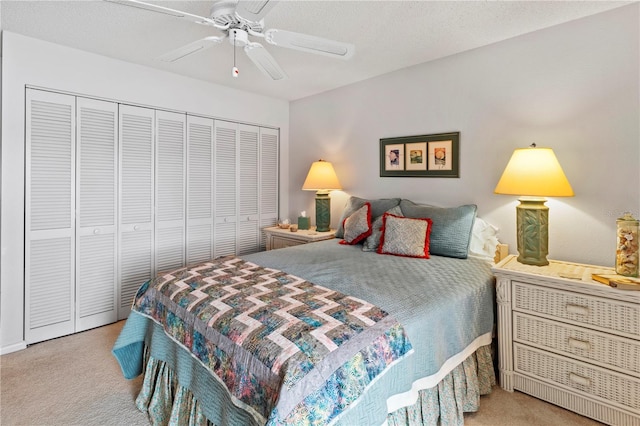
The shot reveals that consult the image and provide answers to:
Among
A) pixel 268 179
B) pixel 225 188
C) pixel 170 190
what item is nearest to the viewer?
pixel 170 190

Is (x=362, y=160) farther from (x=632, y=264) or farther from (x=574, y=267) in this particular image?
(x=632, y=264)

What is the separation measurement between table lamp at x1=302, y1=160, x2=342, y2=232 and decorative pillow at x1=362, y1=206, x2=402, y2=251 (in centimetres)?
87

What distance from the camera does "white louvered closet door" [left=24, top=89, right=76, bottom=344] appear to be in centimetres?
265

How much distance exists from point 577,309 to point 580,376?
1.23ft

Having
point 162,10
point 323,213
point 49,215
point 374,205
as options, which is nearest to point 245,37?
point 162,10

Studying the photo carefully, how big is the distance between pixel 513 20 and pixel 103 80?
3.37 metres

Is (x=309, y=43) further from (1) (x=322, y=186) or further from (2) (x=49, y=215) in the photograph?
(2) (x=49, y=215)

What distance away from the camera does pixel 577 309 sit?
6.05 ft

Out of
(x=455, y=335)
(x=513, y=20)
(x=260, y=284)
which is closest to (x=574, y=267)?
(x=455, y=335)

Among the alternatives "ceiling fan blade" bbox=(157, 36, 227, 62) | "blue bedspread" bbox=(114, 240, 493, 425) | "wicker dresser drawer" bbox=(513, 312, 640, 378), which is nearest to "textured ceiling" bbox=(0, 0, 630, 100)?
"ceiling fan blade" bbox=(157, 36, 227, 62)

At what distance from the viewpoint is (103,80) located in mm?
2967

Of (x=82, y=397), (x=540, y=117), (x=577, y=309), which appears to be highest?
(x=540, y=117)

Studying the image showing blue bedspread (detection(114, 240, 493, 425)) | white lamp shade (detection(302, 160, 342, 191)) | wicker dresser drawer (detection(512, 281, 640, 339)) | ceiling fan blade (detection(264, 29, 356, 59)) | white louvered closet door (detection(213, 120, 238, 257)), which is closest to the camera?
blue bedspread (detection(114, 240, 493, 425))

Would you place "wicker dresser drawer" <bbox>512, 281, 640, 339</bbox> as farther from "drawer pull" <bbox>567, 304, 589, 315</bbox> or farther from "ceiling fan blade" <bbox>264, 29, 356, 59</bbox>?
"ceiling fan blade" <bbox>264, 29, 356, 59</bbox>
